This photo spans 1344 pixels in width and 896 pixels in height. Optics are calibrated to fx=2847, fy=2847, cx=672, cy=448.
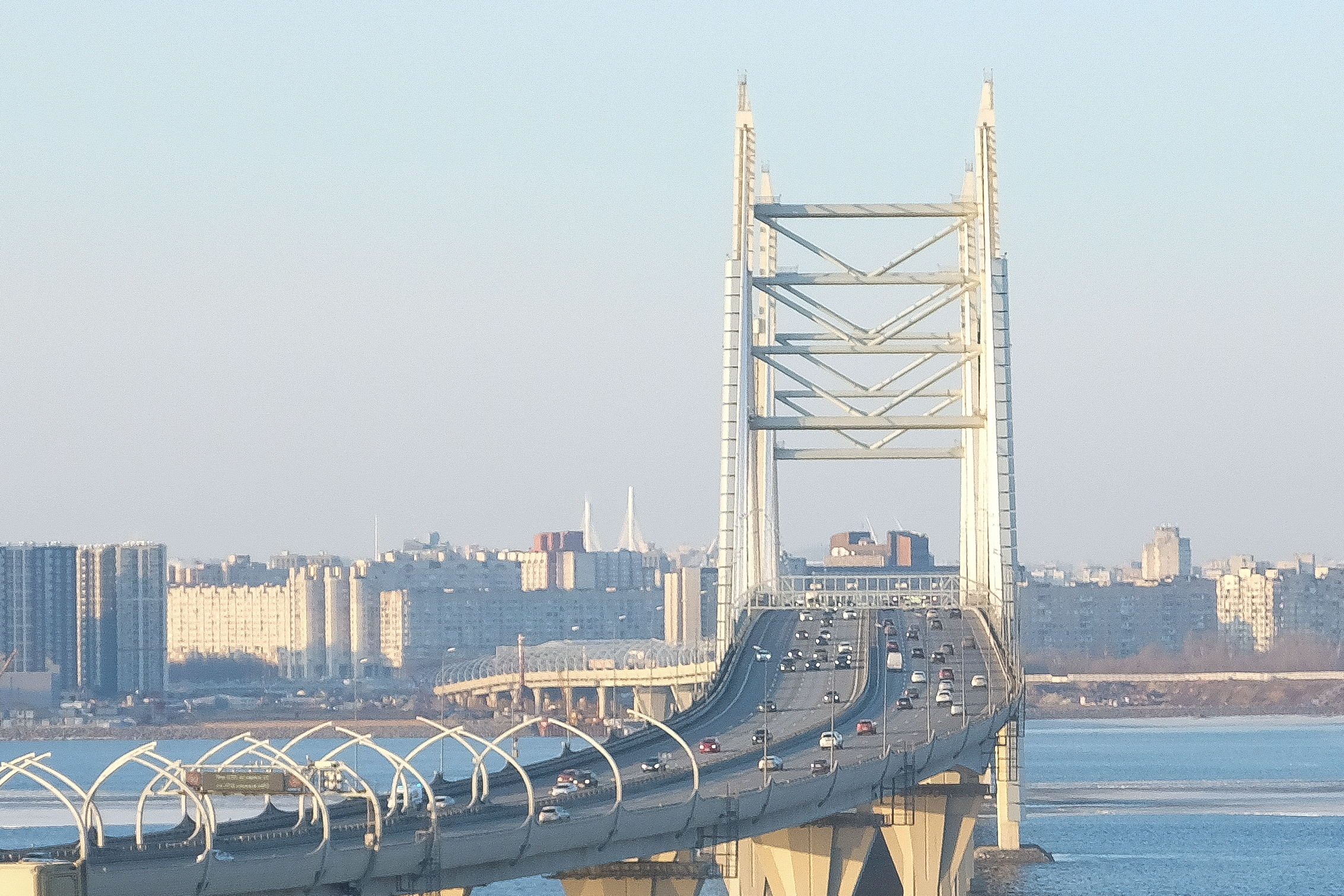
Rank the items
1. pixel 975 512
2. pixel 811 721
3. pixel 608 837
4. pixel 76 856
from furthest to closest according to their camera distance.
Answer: pixel 975 512, pixel 811 721, pixel 608 837, pixel 76 856

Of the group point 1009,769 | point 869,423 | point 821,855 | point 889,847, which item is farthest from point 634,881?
point 869,423

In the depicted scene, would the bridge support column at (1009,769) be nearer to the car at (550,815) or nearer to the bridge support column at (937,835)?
the bridge support column at (937,835)

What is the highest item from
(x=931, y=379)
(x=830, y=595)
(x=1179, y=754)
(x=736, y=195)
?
(x=736, y=195)

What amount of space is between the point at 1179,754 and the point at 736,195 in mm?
85573

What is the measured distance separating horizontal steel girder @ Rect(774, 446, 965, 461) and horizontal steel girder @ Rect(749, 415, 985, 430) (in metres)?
0.88

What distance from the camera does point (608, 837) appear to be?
150ft

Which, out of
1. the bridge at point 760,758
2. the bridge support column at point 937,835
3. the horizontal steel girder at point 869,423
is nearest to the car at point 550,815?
the bridge at point 760,758

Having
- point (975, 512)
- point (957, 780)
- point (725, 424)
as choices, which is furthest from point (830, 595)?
point (957, 780)

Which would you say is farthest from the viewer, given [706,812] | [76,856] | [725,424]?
[725,424]

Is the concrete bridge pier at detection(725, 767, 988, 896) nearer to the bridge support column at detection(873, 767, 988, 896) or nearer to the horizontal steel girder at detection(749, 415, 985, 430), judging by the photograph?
the bridge support column at detection(873, 767, 988, 896)

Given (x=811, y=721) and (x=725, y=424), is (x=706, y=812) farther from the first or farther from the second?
(x=725, y=424)

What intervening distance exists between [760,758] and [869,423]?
1461 inches

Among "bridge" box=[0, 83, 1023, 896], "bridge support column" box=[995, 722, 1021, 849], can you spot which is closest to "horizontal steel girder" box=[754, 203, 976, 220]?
"bridge" box=[0, 83, 1023, 896]

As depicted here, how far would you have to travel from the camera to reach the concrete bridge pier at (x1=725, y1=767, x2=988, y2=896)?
6056 cm
